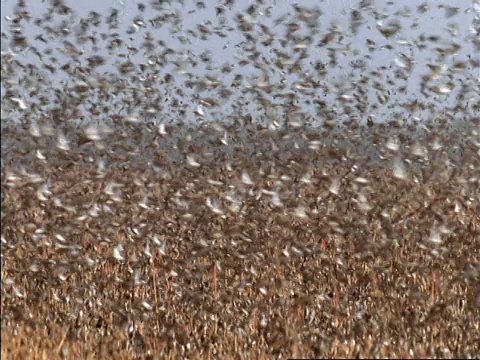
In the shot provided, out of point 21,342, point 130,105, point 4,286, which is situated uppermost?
point 130,105

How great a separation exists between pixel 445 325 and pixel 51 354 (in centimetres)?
172

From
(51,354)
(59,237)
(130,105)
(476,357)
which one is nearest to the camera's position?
(476,357)

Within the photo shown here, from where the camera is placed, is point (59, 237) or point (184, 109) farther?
point (184, 109)

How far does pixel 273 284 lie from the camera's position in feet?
14.8

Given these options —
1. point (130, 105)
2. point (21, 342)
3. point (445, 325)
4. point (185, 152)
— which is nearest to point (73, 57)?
point (130, 105)

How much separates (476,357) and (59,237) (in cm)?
204

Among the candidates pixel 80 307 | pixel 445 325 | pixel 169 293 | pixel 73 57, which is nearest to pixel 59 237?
pixel 80 307

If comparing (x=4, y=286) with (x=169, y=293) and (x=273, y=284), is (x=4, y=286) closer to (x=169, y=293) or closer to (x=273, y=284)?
(x=169, y=293)

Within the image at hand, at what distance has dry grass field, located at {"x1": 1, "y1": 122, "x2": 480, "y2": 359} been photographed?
3.99 meters

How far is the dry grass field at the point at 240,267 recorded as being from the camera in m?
3.99

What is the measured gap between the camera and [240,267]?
4758 millimetres

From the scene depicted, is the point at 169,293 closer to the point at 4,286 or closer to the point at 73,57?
the point at 4,286

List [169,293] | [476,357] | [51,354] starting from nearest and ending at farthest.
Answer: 1. [476,357]
2. [51,354]
3. [169,293]

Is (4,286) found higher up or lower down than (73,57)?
lower down
